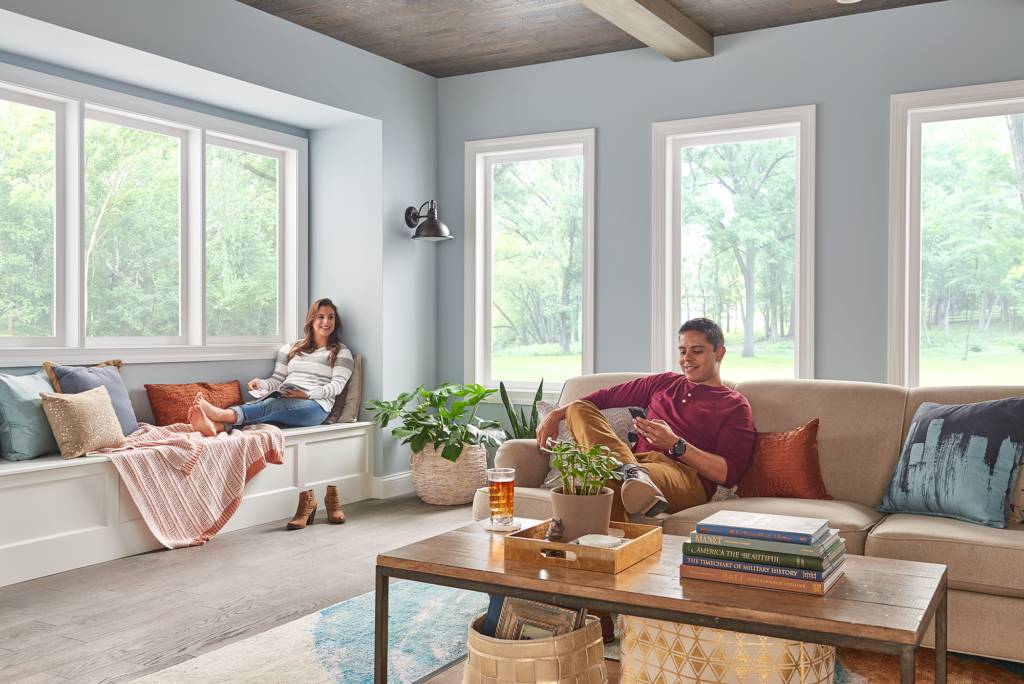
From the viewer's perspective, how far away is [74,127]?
437 cm

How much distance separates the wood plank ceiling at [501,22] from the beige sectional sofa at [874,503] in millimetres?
1956

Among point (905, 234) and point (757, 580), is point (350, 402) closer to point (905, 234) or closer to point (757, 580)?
point (905, 234)

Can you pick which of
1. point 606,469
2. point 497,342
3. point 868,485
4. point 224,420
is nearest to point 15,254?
point 224,420

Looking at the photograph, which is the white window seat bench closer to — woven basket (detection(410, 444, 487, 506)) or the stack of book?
woven basket (detection(410, 444, 487, 506))

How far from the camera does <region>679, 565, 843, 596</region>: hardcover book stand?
6.02ft

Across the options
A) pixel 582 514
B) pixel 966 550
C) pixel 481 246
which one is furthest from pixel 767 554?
pixel 481 246

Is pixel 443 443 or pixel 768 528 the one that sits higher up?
pixel 768 528

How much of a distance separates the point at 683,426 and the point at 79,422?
257 cm

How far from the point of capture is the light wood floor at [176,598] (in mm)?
2781

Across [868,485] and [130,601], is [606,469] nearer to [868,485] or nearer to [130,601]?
[868,485]

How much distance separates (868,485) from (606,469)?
1419 millimetres

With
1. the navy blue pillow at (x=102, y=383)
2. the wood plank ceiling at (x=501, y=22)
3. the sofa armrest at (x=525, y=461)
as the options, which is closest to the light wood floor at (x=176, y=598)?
the navy blue pillow at (x=102, y=383)

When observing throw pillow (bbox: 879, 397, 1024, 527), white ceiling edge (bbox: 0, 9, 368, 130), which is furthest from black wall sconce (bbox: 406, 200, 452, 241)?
throw pillow (bbox: 879, 397, 1024, 527)

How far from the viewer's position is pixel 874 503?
10.4ft
